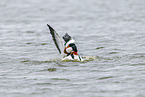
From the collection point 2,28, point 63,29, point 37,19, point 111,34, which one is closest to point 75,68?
point 111,34

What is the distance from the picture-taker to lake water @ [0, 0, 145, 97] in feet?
36.2

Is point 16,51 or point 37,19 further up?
point 37,19

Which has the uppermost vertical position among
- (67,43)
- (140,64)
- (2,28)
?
(2,28)

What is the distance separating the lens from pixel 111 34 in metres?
22.5

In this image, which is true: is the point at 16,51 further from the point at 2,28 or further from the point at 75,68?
the point at 2,28

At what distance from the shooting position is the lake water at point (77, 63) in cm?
1103

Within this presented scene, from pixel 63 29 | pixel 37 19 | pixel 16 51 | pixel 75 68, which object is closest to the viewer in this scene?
A: pixel 75 68

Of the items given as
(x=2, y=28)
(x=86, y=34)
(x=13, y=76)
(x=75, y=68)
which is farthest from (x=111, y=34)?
(x=13, y=76)

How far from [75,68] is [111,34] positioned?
936 centimetres

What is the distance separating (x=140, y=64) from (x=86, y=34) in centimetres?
914

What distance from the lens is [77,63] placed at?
47.1 feet

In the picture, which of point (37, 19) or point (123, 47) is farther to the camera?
point (37, 19)

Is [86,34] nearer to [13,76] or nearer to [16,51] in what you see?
[16,51]

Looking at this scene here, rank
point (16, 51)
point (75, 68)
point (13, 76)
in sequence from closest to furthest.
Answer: point (13, 76)
point (75, 68)
point (16, 51)
